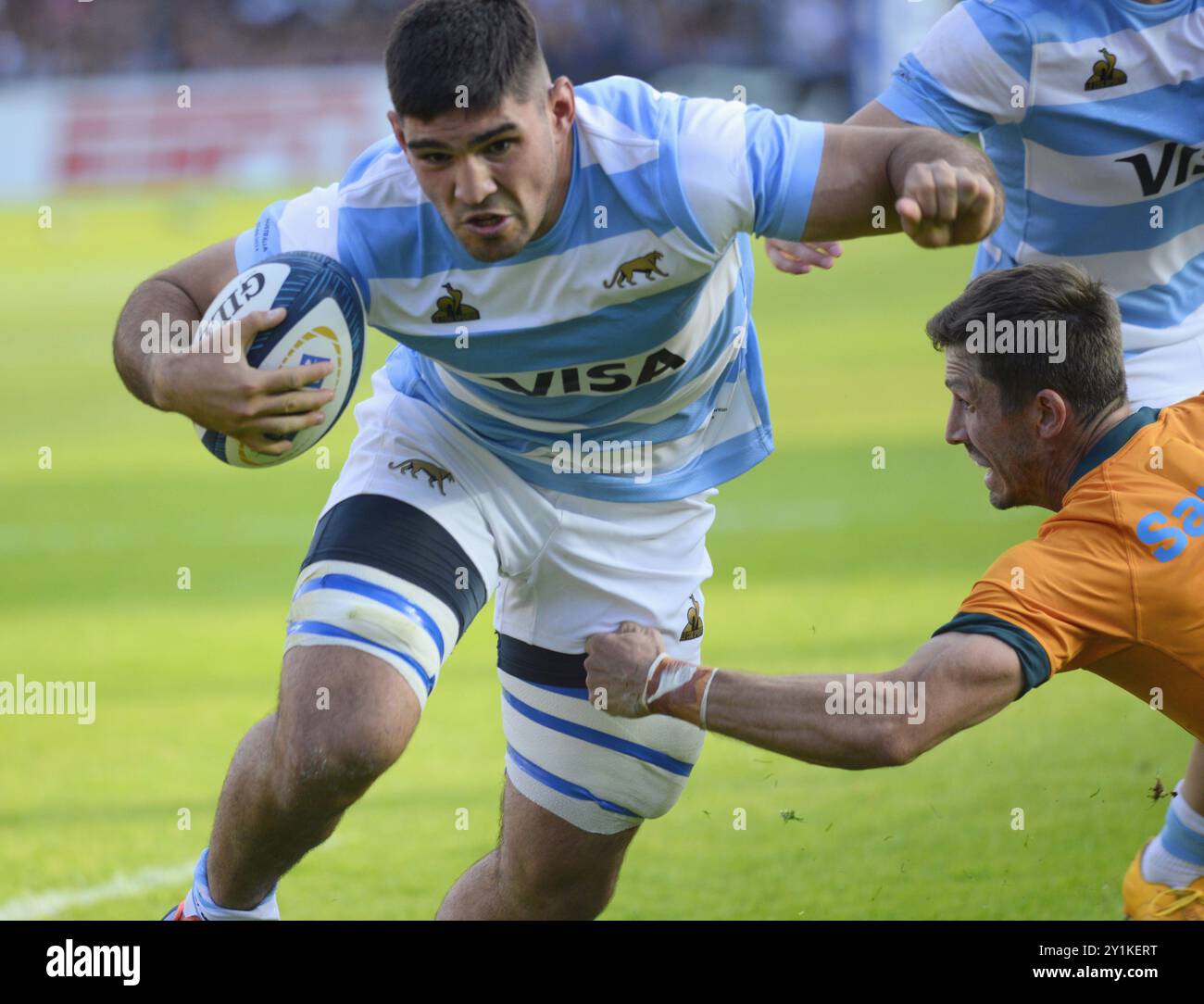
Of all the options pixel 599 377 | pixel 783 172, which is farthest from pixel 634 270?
pixel 783 172

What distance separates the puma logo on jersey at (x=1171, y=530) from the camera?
347cm

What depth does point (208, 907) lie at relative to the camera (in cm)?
425

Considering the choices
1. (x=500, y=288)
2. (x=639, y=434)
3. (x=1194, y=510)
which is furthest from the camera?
(x=639, y=434)

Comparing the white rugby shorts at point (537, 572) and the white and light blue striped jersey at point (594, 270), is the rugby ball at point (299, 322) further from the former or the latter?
the white rugby shorts at point (537, 572)

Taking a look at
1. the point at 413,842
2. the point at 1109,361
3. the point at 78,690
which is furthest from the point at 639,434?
the point at 78,690

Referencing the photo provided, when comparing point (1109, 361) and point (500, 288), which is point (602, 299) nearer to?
point (500, 288)

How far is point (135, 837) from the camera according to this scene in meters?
5.84

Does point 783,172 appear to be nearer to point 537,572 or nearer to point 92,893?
point 537,572

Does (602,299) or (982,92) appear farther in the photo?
(982,92)

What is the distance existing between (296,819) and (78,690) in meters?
4.19

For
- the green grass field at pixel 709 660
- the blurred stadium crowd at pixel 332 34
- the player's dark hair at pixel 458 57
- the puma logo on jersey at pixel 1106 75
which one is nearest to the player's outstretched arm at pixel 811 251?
the puma logo on jersey at pixel 1106 75

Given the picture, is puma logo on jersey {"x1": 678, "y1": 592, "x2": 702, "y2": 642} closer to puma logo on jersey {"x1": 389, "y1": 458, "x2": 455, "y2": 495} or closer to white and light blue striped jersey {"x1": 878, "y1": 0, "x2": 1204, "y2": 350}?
puma logo on jersey {"x1": 389, "y1": 458, "x2": 455, "y2": 495}

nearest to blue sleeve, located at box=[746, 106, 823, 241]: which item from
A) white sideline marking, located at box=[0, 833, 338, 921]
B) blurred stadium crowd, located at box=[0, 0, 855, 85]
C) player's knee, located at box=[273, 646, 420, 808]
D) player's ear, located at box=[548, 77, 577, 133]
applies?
player's ear, located at box=[548, 77, 577, 133]
